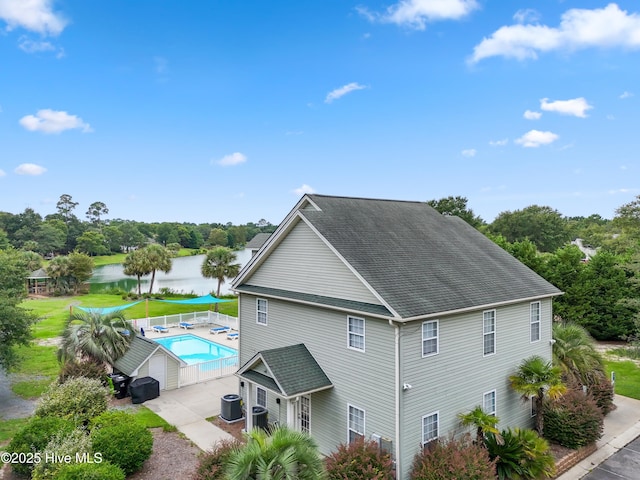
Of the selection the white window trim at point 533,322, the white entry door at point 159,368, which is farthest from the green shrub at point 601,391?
the white entry door at point 159,368

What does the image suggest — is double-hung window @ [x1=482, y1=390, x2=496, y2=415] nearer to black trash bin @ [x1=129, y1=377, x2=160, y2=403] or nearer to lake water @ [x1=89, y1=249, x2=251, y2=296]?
black trash bin @ [x1=129, y1=377, x2=160, y2=403]

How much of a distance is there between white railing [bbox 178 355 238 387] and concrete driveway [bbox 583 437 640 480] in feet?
49.1

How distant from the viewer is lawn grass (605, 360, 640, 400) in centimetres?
1727

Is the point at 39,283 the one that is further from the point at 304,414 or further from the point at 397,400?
the point at 397,400

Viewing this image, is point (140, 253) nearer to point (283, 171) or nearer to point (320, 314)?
point (283, 171)

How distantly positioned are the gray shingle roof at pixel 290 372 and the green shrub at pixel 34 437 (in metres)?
4.91

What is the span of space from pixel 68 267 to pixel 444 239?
155 ft

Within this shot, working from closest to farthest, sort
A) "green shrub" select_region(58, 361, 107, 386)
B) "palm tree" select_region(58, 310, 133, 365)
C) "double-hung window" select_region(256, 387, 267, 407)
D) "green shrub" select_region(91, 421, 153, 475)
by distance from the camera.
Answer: "green shrub" select_region(91, 421, 153, 475), "double-hung window" select_region(256, 387, 267, 407), "green shrub" select_region(58, 361, 107, 386), "palm tree" select_region(58, 310, 133, 365)

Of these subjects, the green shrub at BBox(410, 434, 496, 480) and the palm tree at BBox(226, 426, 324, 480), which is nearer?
the palm tree at BBox(226, 426, 324, 480)

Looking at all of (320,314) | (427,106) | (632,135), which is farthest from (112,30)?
(632,135)

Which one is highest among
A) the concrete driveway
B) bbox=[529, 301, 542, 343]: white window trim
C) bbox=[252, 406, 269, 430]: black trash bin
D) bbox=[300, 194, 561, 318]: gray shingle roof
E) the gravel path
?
bbox=[300, 194, 561, 318]: gray shingle roof

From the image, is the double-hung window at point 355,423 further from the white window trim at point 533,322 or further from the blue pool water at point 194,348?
the blue pool water at point 194,348

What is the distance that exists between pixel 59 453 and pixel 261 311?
6.92 metres

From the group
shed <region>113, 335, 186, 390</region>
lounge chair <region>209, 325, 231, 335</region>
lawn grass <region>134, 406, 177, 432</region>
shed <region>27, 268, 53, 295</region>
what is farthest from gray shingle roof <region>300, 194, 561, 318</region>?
shed <region>27, 268, 53, 295</region>
